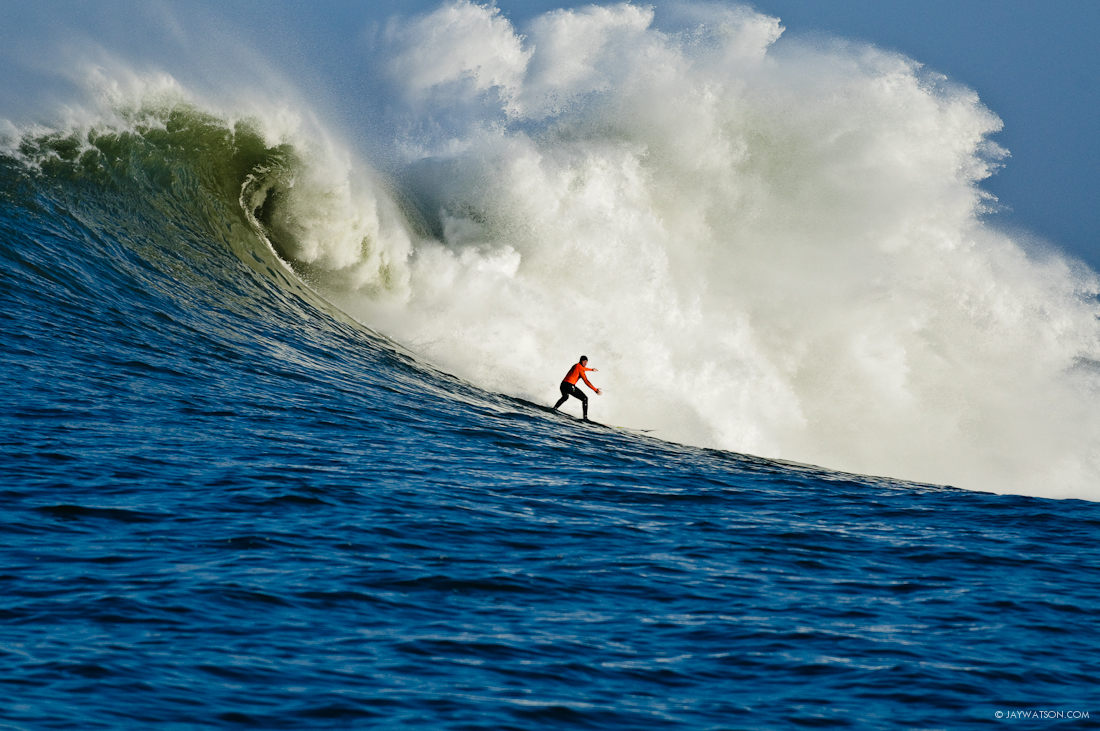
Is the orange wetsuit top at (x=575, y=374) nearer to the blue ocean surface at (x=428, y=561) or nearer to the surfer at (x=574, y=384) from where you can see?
the surfer at (x=574, y=384)

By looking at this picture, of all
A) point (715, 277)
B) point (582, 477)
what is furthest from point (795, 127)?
point (582, 477)

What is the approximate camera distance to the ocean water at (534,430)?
621 cm

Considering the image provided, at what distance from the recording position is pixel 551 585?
777 cm

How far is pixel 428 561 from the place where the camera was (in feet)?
26.2

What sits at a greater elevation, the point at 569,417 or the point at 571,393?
the point at 571,393

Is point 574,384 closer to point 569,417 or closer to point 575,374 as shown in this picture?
point 575,374

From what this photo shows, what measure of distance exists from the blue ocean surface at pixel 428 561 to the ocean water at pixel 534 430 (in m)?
0.04

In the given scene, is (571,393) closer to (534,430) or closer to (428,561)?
(534,430)

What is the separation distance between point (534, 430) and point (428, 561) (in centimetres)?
663

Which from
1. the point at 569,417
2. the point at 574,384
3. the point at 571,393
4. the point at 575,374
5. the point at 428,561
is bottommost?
the point at 428,561

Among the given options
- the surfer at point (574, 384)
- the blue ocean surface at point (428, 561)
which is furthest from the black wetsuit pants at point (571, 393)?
the blue ocean surface at point (428, 561)

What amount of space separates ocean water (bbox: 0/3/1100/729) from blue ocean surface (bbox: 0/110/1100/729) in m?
0.04

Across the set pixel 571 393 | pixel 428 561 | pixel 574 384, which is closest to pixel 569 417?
pixel 571 393

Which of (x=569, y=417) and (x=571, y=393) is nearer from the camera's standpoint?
(x=569, y=417)
